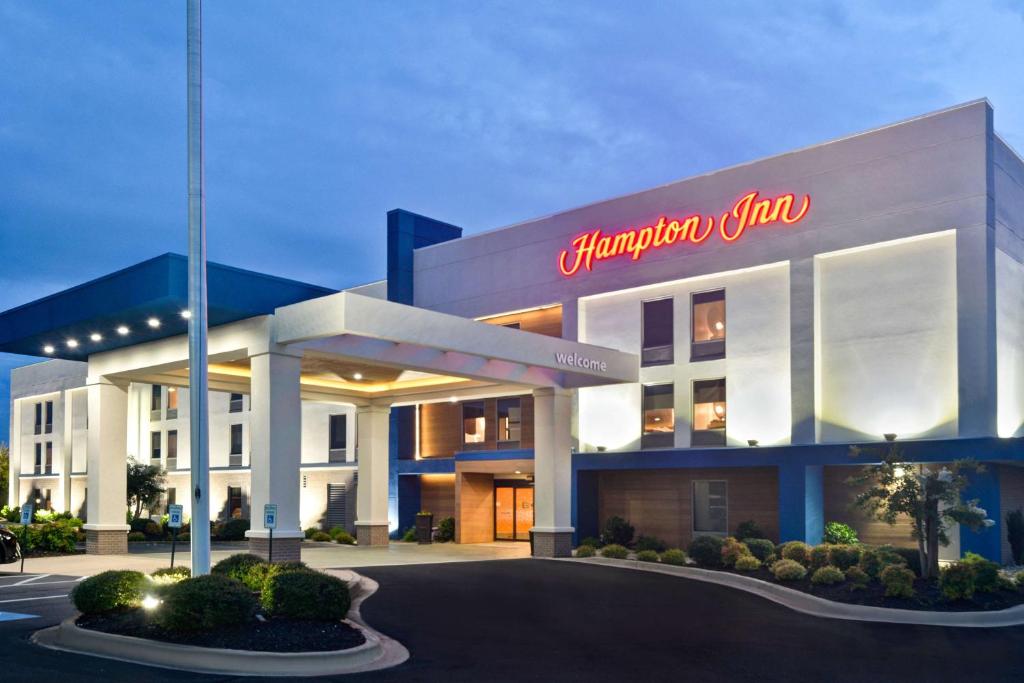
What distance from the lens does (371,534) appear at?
120 ft

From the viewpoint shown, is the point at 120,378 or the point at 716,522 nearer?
the point at 120,378

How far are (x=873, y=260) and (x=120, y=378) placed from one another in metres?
24.1

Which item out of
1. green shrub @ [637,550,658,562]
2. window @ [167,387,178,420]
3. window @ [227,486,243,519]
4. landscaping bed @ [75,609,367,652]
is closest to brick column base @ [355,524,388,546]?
green shrub @ [637,550,658,562]

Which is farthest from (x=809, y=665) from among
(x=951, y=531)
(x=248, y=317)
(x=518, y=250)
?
(x=518, y=250)

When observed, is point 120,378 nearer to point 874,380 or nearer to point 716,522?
point 716,522

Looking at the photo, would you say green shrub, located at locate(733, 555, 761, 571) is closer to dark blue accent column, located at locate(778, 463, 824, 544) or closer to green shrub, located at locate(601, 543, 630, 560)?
green shrub, located at locate(601, 543, 630, 560)

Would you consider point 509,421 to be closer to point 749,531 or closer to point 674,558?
point 749,531

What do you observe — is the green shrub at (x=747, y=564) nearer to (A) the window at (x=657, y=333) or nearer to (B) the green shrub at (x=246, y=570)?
(A) the window at (x=657, y=333)

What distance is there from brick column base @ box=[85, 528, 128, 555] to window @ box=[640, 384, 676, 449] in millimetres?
18315

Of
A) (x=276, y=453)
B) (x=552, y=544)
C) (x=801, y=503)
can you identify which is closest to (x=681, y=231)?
(x=801, y=503)

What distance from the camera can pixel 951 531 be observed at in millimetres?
30281

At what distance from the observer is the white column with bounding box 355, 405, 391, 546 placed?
36250mm

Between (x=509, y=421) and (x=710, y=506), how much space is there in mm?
10320

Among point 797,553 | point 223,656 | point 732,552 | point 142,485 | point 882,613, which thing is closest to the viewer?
point 223,656
